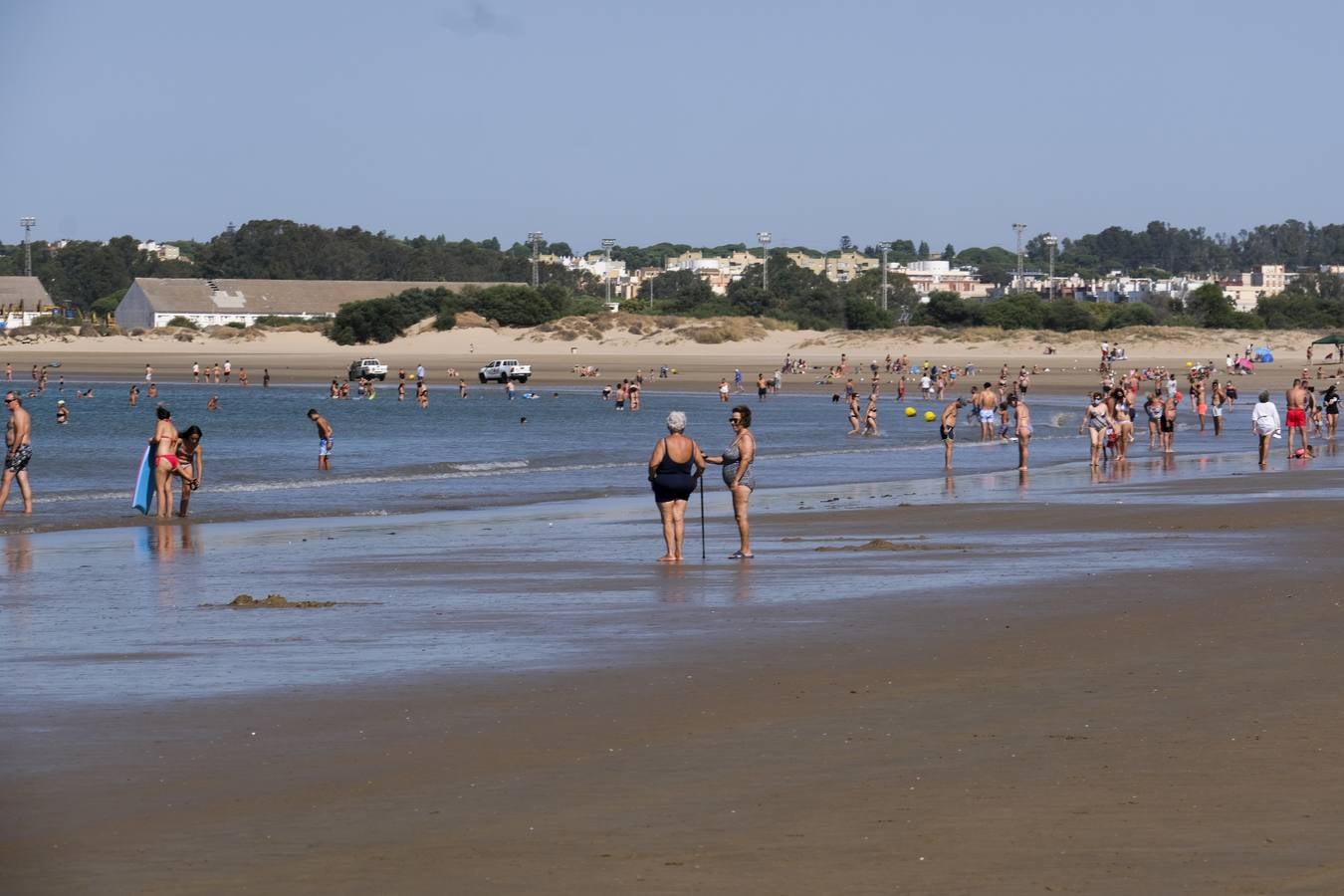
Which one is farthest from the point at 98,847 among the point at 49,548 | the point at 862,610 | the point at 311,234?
the point at 311,234

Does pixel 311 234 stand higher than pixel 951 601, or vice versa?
pixel 311 234

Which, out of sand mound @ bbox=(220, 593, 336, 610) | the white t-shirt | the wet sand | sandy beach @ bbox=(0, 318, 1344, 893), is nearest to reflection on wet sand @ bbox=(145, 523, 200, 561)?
sandy beach @ bbox=(0, 318, 1344, 893)

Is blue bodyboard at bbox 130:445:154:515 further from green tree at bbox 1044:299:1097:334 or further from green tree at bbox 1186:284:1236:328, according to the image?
green tree at bbox 1186:284:1236:328

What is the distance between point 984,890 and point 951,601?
734cm

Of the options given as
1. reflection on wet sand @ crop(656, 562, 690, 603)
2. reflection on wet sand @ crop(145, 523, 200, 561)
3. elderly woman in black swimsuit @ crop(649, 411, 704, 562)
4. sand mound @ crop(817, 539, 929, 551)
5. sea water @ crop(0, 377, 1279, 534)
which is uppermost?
elderly woman in black swimsuit @ crop(649, 411, 704, 562)

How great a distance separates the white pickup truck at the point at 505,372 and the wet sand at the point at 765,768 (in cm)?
7223

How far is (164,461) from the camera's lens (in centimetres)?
2270

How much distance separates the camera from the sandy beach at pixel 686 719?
658 cm

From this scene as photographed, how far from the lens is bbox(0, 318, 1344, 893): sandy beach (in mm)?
6582

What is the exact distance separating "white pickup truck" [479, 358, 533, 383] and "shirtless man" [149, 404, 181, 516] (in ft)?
197

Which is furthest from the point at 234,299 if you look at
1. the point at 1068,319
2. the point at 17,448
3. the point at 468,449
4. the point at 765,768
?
the point at 765,768

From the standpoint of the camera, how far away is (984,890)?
6148 mm

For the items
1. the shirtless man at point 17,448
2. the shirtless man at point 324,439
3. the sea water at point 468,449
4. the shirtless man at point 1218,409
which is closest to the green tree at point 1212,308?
the sea water at point 468,449

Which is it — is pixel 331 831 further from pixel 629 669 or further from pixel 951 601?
pixel 951 601
